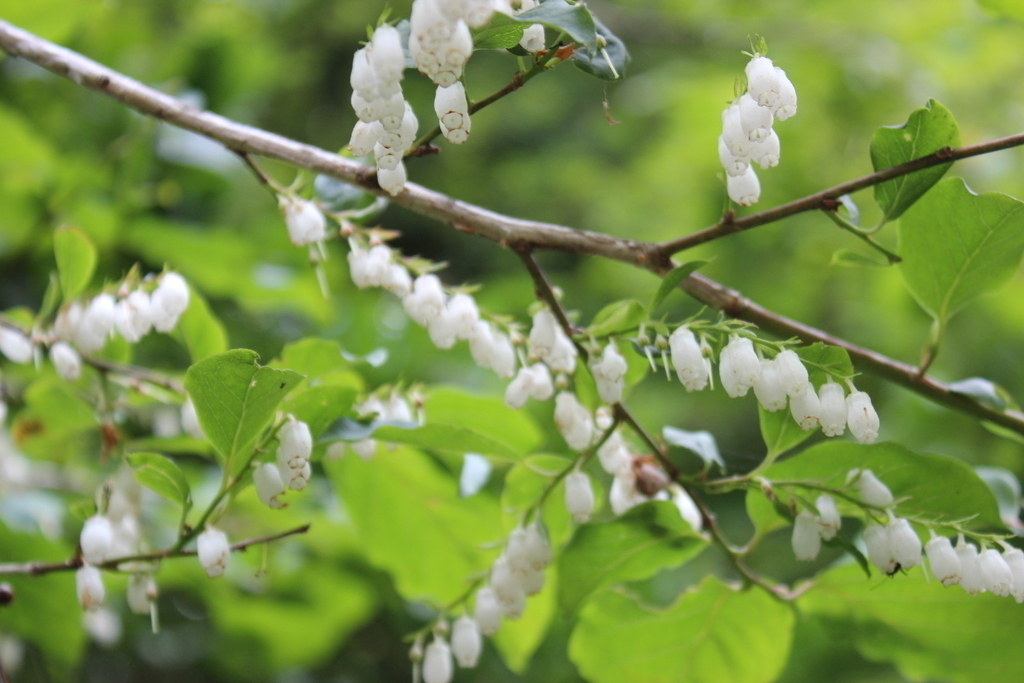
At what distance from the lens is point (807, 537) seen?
2.35 feet

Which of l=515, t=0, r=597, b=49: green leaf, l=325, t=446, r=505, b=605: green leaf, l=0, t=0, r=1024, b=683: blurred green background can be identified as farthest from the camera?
l=0, t=0, r=1024, b=683: blurred green background

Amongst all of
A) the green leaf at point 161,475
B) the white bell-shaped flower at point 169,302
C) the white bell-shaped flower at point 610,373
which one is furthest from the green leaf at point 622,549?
the white bell-shaped flower at point 169,302

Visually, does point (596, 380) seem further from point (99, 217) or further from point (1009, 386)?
point (1009, 386)

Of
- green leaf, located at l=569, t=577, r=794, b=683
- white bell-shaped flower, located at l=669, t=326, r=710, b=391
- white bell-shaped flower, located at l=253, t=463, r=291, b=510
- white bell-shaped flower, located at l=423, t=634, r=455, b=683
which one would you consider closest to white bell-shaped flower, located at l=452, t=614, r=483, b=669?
white bell-shaped flower, located at l=423, t=634, r=455, b=683

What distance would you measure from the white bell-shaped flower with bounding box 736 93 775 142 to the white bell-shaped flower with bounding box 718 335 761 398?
0.16 meters

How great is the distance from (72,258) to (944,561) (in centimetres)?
90

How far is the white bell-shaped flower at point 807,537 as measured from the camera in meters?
0.71

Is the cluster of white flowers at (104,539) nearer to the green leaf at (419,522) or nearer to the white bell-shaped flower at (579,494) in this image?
the green leaf at (419,522)

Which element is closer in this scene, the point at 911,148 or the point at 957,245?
the point at 911,148

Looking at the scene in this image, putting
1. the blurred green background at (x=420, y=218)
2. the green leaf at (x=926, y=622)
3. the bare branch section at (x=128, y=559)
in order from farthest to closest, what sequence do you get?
1. the blurred green background at (x=420, y=218)
2. the green leaf at (x=926, y=622)
3. the bare branch section at (x=128, y=559)

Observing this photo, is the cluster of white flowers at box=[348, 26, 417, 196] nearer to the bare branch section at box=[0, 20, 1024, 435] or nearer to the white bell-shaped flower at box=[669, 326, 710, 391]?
the bare branch section at box=[0, 20, 1024, 435]

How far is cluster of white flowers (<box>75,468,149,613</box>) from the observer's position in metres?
0.80

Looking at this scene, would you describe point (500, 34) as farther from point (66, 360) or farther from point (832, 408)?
point (66, 360)

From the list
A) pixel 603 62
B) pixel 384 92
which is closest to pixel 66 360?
pixel 384 92
